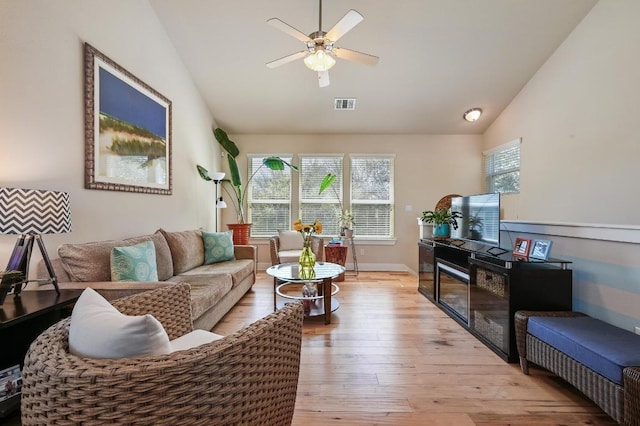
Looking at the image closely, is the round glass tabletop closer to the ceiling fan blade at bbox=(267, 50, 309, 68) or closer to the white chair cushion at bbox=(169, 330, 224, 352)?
the white chair cushion at bbox=(169, 330, 224, 352)

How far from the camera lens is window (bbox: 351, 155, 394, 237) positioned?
229 inches

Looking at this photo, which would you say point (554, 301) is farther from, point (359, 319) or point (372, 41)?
point (372, 41)

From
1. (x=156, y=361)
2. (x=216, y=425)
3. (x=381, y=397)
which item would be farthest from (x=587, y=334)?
(x=156, y=361)

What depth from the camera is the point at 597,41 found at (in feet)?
10.6

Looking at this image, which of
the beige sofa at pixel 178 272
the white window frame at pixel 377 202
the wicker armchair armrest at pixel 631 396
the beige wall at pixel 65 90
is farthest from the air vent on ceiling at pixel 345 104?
the wicker armchair armrest at pixel 631 396

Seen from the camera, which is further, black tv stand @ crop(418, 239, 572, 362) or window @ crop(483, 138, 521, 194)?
window @ crop(483, 138, 521, 194)

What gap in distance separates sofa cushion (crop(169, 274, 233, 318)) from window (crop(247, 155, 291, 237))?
2649 mm

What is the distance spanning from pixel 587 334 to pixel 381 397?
1.35m

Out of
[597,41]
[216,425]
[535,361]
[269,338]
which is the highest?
[597,41]

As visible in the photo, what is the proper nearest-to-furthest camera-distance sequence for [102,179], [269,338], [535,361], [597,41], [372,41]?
[269,338]
[535,361]
[102,179]
[597,41]
[372,41]

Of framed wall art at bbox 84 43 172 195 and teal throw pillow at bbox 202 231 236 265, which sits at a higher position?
framed wall art at bbox 84 43 172 195

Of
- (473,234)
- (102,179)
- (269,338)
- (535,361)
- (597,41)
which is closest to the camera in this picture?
(269,338)

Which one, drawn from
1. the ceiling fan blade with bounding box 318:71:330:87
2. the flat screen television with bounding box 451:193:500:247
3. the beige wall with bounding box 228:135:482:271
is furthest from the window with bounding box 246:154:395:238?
the ceiling fan blade with bounding box 318:71:330:87

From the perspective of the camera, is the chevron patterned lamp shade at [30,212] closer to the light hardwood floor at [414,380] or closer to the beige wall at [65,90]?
the beige wall at [65,90]
